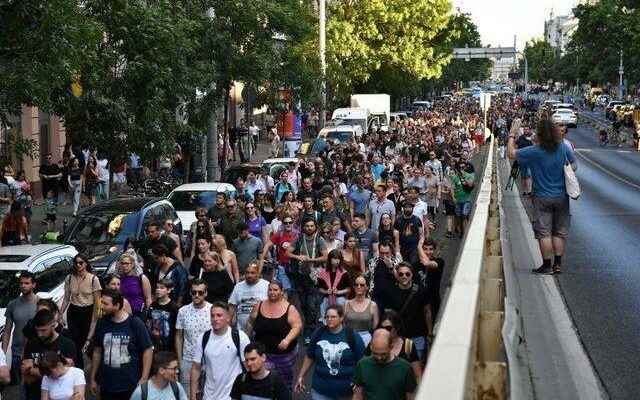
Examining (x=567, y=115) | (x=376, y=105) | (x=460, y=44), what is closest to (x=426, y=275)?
(x=376, y=105)

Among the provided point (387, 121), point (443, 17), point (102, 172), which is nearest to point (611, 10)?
point (443, 17)

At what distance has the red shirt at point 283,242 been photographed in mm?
13852

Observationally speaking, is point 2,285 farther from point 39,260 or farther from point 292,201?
point 292,201

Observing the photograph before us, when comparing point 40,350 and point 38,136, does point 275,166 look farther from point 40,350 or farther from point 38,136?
point 40,350

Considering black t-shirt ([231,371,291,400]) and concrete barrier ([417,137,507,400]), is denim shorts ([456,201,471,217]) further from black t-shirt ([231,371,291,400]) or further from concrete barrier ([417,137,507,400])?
concrete barrier ([417,137,507,400])

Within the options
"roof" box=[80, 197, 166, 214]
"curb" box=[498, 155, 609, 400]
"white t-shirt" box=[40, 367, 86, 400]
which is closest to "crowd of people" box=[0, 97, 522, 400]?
"white t-shirt" box=[40, 367, 86, 400]

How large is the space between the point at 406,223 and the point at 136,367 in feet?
22.4

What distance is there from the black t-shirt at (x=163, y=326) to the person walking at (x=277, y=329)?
3.26ft

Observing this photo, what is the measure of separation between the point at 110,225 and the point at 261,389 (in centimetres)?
978

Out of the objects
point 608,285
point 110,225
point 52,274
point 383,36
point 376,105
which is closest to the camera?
point 608,285

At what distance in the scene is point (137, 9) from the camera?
2161 centimetres

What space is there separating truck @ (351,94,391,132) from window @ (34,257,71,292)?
43.6 meters

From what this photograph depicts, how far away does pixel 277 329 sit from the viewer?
Answer: 370 inches

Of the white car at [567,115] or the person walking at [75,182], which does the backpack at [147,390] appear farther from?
the white car at [567,115]
